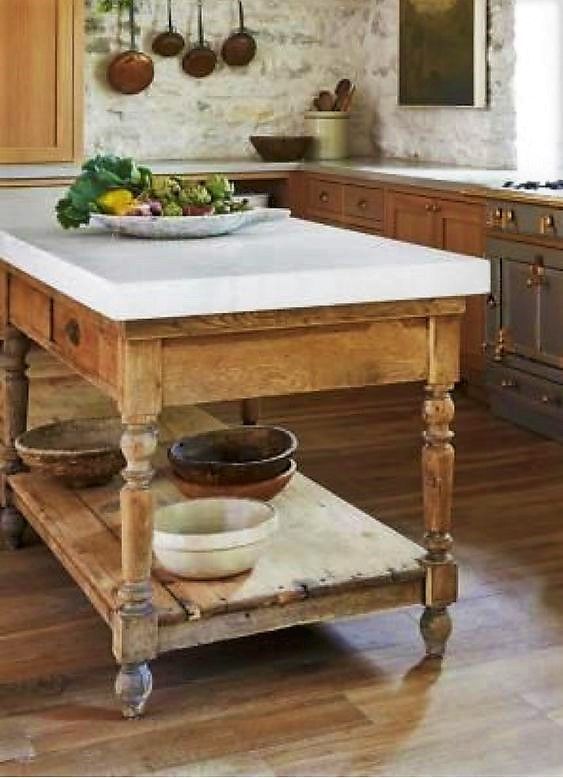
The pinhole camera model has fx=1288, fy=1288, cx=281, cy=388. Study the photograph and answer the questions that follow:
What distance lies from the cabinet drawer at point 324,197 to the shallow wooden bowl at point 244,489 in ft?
11.9

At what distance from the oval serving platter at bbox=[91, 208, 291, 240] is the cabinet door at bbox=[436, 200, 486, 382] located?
244cm

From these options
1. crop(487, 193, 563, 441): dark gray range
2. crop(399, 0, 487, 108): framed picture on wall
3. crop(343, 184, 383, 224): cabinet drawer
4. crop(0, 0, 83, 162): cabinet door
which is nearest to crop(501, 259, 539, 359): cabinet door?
crop(487, 193, 563, 441): dark gray range

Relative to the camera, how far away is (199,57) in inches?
287

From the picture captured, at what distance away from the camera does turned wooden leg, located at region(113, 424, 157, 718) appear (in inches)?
104

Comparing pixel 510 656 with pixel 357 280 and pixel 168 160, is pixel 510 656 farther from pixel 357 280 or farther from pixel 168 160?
pixel 168 160

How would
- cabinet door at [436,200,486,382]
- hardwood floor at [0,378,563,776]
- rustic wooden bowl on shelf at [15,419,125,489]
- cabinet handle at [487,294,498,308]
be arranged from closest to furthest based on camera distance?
1. hardwood floor at [0,378,563,776]
2. rustic wooden bowl on shelf at [15,419,125,489]
3. cabinet handle at [487,294,498,308]
4. cabinet door at [436,200,486,382]

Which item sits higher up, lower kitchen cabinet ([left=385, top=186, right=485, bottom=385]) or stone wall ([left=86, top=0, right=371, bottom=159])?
stone wall ([left=86, top=0, right=371, bottom=159])

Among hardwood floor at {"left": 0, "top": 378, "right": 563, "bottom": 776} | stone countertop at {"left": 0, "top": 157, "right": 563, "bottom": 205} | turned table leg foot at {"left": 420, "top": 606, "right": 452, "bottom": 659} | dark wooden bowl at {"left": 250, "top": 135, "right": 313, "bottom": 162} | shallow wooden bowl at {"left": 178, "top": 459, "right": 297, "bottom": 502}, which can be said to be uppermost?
dark wooden bowl at {"left": 250, "top": 135, "right": 313, "bottom": 162}

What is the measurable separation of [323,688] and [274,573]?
0.28 metres

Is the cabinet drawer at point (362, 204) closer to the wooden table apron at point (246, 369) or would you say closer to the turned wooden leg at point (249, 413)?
the turned wooden leg at point (249, 413)

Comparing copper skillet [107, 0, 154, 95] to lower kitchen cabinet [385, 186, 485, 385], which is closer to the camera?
lower kitchen cabinet [385, 186, 485, 385]

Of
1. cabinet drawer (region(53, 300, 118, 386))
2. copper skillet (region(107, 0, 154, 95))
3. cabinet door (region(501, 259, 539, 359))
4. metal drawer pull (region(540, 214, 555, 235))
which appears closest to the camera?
cabinet drawer (region(53, 300, 118, 386))

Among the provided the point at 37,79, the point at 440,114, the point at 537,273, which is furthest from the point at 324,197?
the point at 537,273

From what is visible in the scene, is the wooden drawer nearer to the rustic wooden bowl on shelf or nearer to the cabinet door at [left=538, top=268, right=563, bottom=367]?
the rustic wooden bowl on shelf
